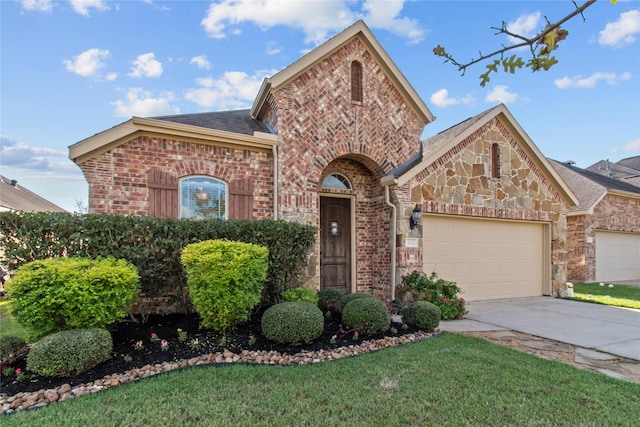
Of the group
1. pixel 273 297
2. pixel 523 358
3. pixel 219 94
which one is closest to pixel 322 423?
pixel 523 358

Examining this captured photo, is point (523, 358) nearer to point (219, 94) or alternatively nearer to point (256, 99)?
point (256, 99)

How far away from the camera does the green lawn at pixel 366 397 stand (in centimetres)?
274

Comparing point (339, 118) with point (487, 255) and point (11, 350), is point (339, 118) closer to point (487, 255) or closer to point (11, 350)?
point (487, 255)

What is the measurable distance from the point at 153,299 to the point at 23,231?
196 centimetres

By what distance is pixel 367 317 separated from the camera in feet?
16.5

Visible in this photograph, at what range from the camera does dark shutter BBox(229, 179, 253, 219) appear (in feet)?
22.5

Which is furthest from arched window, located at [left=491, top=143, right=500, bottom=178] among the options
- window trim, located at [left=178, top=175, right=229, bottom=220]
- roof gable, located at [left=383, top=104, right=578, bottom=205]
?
window trim, located at [left=178, top=175, right=229, bottom=220]

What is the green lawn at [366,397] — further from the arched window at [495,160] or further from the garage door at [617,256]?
the garage door at [617,256]

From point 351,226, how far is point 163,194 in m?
4.27

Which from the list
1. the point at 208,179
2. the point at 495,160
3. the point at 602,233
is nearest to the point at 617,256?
the point at 602,233

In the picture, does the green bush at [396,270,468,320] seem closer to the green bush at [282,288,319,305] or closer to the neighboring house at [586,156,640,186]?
the green bush at [282,288,319,305]

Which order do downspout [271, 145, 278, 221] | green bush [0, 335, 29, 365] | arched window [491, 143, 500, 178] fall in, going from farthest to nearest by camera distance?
arched window [491, 143, 500, 178] → downspout [271, 145, 278, 221] → green bush [0, 335, 29, 365]

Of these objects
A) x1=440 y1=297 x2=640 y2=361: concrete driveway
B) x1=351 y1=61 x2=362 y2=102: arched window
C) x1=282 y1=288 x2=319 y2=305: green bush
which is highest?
x1=351 y1=61 x2=362 y2=102: arched window

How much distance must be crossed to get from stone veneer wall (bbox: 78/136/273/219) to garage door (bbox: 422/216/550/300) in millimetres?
3860
